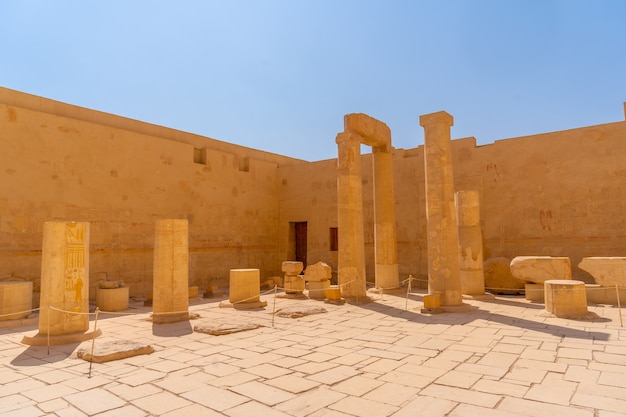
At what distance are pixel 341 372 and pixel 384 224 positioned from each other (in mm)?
8164

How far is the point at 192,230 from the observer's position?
15.0 m

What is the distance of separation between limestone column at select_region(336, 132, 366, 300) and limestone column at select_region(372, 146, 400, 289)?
1580mm

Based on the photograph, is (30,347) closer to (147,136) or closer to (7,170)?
(7,170)

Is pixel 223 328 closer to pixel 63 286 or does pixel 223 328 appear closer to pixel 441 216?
pixel 63 286

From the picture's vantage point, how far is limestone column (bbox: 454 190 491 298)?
11.5m

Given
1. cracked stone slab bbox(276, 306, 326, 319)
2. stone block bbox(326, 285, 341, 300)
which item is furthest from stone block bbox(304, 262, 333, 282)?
cracked stone slab bbox(276, 306, 326, 319)

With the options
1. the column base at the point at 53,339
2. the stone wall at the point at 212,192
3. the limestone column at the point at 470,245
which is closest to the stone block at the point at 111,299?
the stone wall at the point at 212,192

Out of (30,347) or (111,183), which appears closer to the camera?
(30,347)

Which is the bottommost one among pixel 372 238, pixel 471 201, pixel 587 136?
pixel 372 238

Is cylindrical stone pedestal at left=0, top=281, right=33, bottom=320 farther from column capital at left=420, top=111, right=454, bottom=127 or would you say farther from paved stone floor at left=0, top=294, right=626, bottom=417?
column capital at left=420, top=111, right=454, bottom=127

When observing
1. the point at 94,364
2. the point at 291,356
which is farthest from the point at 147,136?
the point at 291,356

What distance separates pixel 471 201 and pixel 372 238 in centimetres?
468

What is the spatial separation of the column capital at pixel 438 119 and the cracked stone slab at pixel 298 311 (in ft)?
17.3

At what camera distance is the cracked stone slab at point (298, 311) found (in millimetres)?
9234
